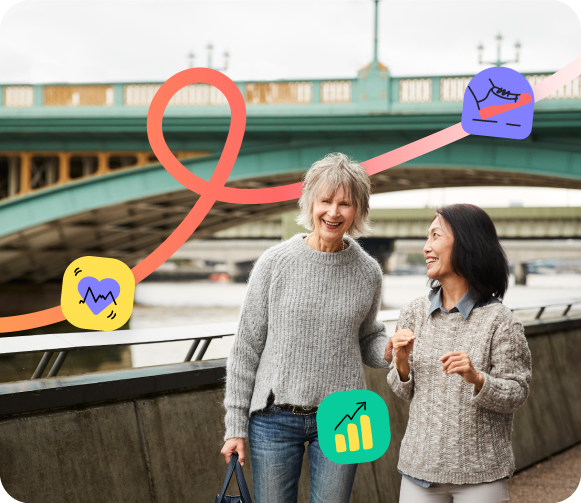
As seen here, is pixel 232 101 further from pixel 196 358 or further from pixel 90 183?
pixel 90 183

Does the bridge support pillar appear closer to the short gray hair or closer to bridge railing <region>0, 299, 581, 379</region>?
bridge railing <region>0, 299, 581, 379</region>

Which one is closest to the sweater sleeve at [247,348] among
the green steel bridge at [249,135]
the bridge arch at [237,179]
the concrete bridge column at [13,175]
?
the green steel bridge at [249,135]

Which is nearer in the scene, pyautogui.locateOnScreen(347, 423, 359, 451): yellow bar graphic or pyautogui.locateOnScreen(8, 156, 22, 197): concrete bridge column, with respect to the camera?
pyautogui.locateOnScreen(347, 423, 359, 451): yellow bar graphic

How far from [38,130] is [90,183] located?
163 cm

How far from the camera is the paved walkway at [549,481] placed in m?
4.72

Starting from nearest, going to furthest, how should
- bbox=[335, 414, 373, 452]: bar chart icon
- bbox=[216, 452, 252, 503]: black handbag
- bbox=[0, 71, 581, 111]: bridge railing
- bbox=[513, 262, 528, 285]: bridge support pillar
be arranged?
1. bbox=[216, 452, 252, 503]: black handbag
2. bbox=[335, 414, 373, 452]: bar chart icon
3. bbox=[0, 71, 581, 111]: bridge railing
4. bbox=[513, 262, 528, 285]: bridge support pillar

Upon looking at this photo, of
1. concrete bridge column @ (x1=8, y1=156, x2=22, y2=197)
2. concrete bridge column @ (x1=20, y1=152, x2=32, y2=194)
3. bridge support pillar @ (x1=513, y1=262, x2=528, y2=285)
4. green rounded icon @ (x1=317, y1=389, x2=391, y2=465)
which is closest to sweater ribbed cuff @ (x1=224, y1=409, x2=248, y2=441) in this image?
green rounded icon @ (x1=317, y1=389, x2=391, y2=465)

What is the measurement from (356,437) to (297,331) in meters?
0.41

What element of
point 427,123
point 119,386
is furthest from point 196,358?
point 427,123

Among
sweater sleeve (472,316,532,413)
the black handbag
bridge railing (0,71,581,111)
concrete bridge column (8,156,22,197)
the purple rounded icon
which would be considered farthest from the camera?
concrete bridge column (8,156,22,197)

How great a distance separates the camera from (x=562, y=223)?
35344 mm

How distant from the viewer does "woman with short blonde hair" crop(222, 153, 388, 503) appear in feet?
7.06

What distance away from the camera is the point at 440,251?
2.07m

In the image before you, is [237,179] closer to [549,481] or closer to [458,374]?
[549,481]
